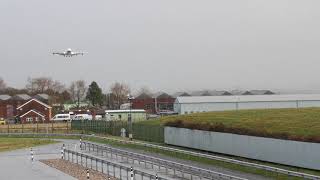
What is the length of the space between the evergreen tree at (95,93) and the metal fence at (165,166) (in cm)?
11796

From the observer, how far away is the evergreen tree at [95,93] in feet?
534

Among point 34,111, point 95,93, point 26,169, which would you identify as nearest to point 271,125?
point 26,169

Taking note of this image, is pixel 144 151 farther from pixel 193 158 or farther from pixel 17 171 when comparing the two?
pixel 17 171

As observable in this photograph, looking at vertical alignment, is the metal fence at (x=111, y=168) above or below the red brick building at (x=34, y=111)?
below

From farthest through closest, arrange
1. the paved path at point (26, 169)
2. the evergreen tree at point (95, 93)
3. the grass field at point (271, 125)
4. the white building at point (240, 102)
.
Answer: the evergreen tree at point (95, 93), the white building at point (240, 102), the grass field at point (271, 125), the paved path at point (26, 169)

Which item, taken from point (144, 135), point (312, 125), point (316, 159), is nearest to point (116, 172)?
point (316, 159)

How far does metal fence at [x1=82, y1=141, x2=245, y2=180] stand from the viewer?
80.3 ft

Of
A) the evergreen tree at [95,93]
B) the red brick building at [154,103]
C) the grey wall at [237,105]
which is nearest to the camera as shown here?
the grey wall at [237,105]

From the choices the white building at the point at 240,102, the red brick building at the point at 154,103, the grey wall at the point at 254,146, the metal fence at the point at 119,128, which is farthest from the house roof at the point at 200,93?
the grey wall at the point at 254,146

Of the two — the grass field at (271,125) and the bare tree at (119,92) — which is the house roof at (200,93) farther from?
the grass field at (271,125)

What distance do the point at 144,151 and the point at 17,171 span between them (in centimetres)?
1417

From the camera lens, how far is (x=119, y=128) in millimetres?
73875

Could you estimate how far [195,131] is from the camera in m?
46.2

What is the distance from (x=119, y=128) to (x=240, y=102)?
113ft
